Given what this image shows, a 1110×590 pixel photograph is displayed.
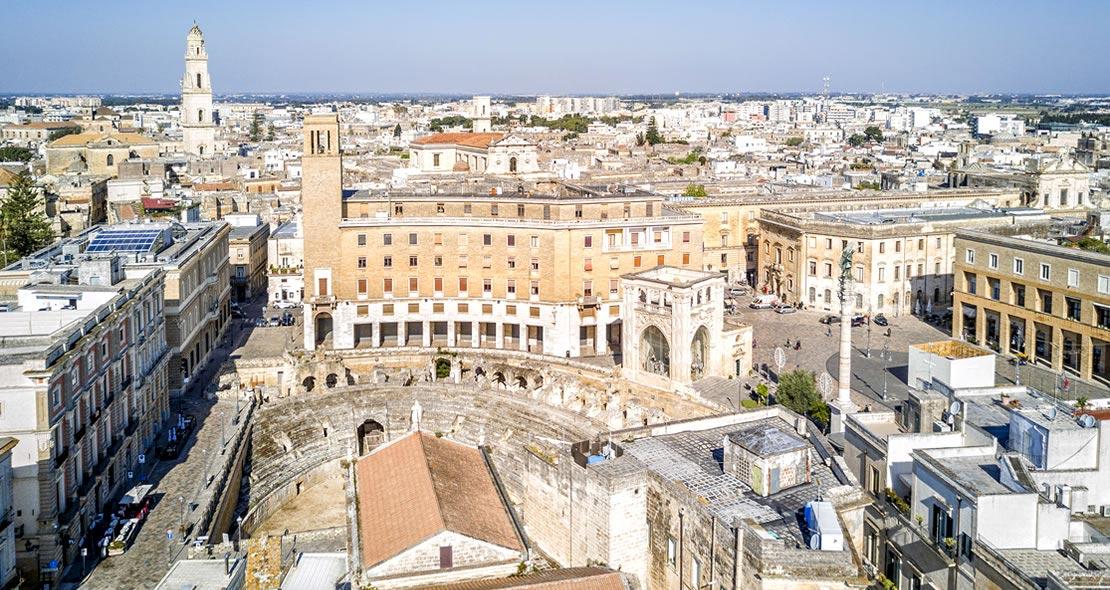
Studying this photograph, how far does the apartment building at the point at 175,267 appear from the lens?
44750 mm

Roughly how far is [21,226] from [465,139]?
144 feet

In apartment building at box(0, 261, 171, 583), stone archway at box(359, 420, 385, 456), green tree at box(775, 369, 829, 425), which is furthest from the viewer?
stone archway at box(359, 420, 385, 456)

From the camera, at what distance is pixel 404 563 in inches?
934

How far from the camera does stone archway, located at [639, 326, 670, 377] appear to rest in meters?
48.8

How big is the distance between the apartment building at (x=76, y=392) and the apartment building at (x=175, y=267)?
133cm

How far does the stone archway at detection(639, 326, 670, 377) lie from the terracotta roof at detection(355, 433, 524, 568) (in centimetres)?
1896

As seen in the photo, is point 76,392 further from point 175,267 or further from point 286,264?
point 286,264

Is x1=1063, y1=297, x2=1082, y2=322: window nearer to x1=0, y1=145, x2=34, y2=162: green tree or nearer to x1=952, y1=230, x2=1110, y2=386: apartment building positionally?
x1=952, y1=230, x2=1110, y2=386: apartment building

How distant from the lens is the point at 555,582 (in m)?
22.8

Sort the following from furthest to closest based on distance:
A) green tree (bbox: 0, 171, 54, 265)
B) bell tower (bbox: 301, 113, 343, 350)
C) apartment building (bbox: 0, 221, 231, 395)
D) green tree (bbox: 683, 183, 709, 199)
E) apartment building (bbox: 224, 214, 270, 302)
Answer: green tree (bbox: 683, 183, 709, 199) → apartment building (bbox: 224, 214, 270, 302) → green tree (bbox: 0, 171, 54, 265) → bell tower (bbox: 301, 113, 343, 350) → apartment building (bbox: 0, 221, 231, 395)

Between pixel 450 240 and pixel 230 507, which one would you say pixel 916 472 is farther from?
pixel 450 240

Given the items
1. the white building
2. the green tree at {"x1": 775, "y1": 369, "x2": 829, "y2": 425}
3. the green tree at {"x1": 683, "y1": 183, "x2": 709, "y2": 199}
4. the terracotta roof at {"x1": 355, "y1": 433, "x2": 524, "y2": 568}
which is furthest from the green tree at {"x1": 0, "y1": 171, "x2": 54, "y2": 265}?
the green tree at {"x1": 775, "y1": 369, "x2": 829, "y2": 425}

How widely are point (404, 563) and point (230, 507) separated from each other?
14.2 meters

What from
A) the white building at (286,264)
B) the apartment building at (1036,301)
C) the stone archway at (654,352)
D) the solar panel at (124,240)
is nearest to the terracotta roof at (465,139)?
the white building at (286,264)
